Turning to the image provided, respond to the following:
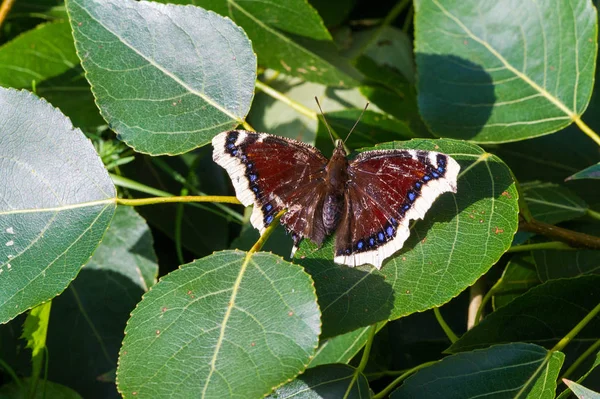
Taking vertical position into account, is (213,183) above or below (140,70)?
below

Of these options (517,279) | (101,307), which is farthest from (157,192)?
(517,279)

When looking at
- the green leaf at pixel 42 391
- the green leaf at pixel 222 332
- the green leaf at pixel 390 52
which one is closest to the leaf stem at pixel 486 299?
the green leaf at pixel 222 332

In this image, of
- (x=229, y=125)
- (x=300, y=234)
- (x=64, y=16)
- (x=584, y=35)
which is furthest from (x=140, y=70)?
(x=584, y=35)

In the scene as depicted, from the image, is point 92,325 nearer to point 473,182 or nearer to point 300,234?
point 300,234

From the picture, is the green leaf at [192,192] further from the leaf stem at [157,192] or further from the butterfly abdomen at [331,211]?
the butterfly abdomen at [331,211]

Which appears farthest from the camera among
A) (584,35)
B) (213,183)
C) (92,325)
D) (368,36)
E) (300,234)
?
(368,36)

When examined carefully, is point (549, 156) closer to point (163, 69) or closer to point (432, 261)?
point (432, 261)
